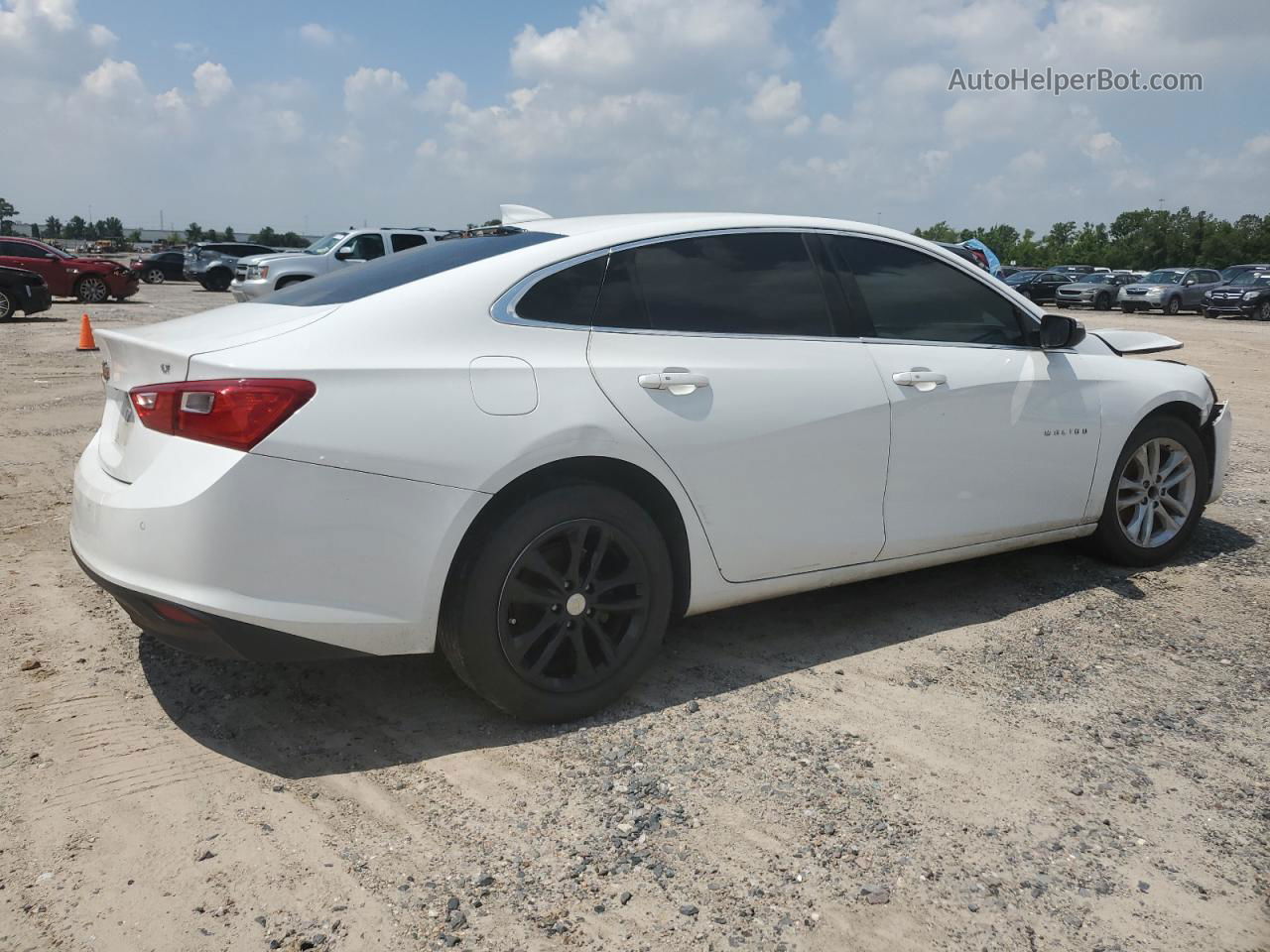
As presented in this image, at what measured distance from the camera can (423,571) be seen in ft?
9.88

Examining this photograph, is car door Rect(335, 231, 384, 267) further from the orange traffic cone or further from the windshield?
the orange traffic cone

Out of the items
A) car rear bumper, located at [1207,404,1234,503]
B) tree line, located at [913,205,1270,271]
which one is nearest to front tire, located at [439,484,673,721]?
car rear bumper, located at [1207,404,1234,503]

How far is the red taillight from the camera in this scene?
2.81m

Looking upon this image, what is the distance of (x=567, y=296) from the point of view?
3.38 m

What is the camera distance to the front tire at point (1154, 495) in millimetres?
4883

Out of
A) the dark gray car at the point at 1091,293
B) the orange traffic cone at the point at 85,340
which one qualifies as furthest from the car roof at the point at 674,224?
the dark gray car at the point at 1091,293

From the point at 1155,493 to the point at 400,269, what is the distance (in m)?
3.76

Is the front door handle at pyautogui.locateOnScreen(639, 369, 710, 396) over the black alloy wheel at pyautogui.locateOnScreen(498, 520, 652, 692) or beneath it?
over

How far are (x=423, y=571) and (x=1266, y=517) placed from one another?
5.28 metres

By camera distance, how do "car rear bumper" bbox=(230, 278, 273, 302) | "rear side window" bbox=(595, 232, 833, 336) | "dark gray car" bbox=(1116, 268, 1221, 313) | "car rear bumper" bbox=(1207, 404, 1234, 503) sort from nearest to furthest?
"rear side window" bbox=(595, 232, 833, 336) → "car rear bumper" bbox=(1207, 404, 1234, 503) → "car rear bumper" bbox=(230, 278, 273, 302) → "dark gray car" bbox=(1116, 268, 1221, 313)

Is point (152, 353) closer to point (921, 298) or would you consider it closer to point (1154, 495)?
point (921, 298)

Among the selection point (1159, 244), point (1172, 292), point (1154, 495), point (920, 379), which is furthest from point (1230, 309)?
point (1159, 244)

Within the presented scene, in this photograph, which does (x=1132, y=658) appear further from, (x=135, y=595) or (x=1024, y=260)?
(x=1024, y=260)

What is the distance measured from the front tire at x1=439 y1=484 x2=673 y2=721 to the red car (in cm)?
2409
